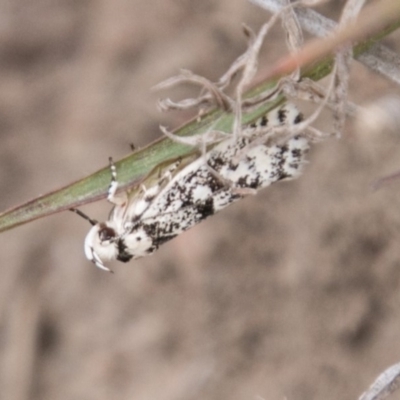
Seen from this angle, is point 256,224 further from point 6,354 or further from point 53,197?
point 53,197

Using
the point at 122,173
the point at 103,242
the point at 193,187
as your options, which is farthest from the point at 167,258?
the point at 122,173

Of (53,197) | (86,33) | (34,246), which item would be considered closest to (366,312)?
(34,246)

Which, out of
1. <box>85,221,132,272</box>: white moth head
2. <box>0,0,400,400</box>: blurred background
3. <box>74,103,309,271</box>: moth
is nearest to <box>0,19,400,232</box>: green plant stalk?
<box>74,103,309,271</box>: moth

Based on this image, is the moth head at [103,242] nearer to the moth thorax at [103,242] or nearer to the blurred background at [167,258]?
the moth thorax at [103,242]

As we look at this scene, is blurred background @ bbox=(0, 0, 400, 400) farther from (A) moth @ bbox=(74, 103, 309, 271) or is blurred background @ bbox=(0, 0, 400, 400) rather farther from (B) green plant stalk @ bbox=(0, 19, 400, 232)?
(B) green plant stalk @ bbox=(0, 19, 400, 232)

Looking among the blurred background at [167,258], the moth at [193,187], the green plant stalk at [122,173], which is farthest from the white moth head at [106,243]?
the blurred background at [167,258]
